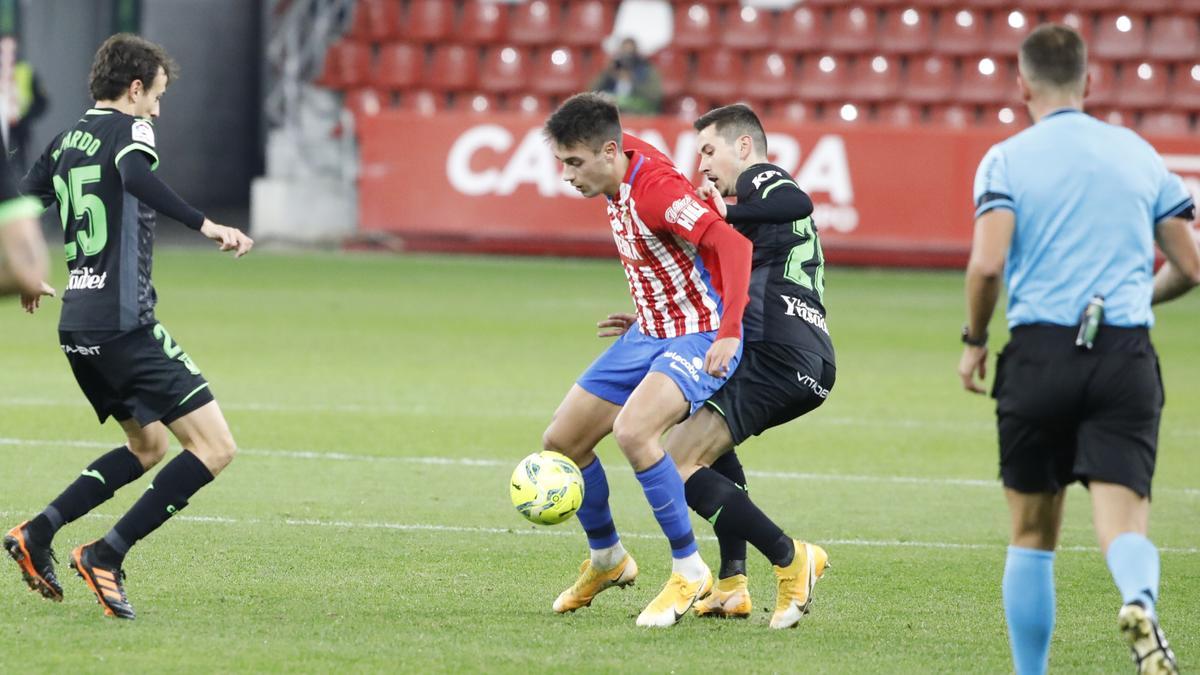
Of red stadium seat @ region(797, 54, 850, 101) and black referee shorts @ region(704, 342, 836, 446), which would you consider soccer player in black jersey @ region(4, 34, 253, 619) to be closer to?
black referee shorts @ region(704, 342, 836, 446)

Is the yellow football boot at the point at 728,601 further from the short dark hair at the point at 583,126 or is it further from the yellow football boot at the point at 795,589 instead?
the short dark hair at the point at 583,126

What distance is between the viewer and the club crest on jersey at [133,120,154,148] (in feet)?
17.7

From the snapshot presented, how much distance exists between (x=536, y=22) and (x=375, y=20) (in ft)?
6.48

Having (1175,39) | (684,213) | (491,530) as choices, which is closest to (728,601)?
(684,213)

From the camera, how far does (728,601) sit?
5.83 m

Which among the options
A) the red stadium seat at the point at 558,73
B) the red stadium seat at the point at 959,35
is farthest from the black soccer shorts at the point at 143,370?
the red stadium seat at the point at 959,35

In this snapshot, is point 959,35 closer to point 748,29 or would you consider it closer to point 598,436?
point 748,29

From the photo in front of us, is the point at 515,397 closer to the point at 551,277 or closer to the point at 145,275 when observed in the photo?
the point at 145,275

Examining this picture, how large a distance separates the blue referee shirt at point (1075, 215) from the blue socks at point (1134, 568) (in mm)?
545

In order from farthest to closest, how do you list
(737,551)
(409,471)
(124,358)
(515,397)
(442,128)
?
(442,128) → (515,397) → (409,471) → (737,551) → (124,358)

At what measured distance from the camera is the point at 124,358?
17.7 feet

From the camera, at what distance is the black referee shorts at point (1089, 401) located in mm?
4320

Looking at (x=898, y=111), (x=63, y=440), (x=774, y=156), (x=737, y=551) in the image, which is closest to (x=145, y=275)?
(x=737, y=551)

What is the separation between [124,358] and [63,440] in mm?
3832
